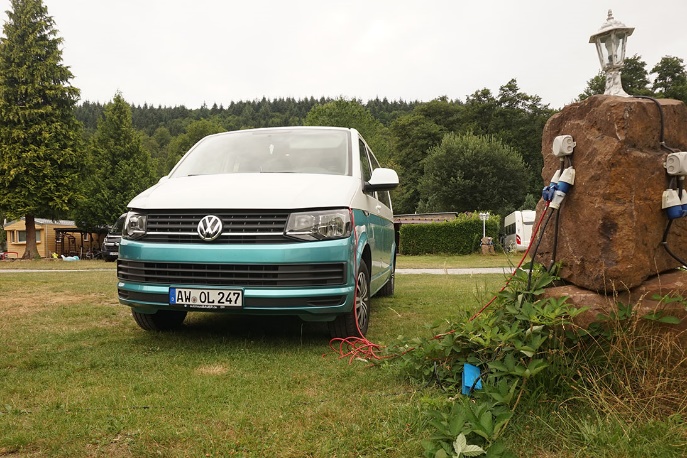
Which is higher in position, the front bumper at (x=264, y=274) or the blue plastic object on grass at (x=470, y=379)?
the front bumper at (x=264, y=274)

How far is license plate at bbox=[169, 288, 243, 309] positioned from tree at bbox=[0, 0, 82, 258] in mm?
26738

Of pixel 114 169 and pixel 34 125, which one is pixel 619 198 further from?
pixel 114 169

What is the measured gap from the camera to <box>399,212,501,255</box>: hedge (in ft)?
90.3

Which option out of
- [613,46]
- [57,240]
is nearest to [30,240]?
[57,240]

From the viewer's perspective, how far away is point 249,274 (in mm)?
3639

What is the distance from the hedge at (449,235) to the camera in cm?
2753

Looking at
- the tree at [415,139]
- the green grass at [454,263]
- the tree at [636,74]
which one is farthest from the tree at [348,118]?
the green grass at [454,263]

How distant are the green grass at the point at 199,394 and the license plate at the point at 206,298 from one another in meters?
0.37

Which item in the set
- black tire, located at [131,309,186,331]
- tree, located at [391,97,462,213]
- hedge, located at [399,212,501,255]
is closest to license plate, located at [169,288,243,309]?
black tire, located at [131,309,186,331]

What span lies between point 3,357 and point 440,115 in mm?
59482

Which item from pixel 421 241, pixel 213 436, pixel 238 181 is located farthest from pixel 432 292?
pixel 421 241

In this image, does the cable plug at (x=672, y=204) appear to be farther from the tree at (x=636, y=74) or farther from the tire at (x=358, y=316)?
the tree at (x=636, y=74)

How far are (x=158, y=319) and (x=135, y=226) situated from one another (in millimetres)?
996

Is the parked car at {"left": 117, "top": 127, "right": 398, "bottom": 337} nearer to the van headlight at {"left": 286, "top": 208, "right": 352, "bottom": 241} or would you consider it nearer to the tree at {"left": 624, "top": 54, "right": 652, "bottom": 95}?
the van headlight at {"left": 286, "top": 208, "right": 352, "bottom": 241}
